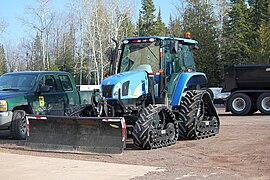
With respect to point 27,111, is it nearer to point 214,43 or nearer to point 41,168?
point 41,168

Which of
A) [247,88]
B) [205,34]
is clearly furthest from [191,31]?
[247,88]

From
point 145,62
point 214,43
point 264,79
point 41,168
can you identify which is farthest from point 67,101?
point 214,43

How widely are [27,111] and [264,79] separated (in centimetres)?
1366

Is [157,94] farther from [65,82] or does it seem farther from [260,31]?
[260,31]

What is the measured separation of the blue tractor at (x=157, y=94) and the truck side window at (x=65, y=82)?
2.81m

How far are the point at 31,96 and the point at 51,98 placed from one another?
73 centimetres

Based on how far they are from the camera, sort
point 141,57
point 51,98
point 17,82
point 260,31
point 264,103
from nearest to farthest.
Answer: point 141,57
point 51,98
point 17,82
point 264,103
point 260,31

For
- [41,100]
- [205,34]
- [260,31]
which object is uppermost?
[205,34]

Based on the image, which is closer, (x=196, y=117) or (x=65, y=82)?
(x=196, y=117)

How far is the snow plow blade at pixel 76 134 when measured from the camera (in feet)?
36.5

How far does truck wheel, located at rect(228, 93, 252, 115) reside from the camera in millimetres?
24766

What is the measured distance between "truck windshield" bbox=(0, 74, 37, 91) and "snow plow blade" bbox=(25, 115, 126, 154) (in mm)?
2712

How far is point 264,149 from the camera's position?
11.7 m

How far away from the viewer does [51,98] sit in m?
14.9
